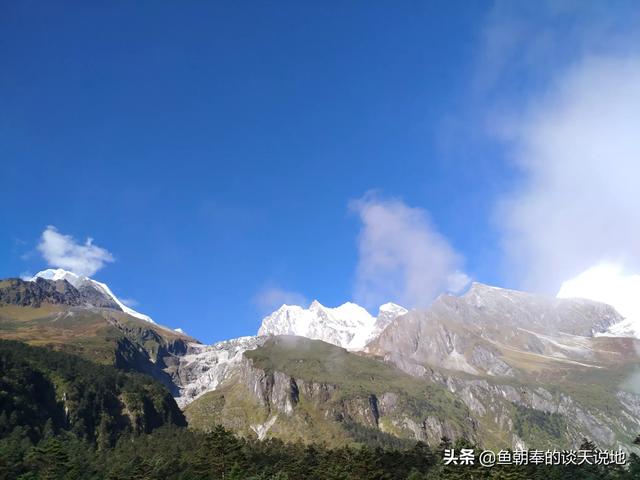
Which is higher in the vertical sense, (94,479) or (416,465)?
(416,465)

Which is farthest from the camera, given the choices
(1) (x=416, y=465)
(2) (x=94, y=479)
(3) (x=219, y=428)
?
(1) (x=416, y=465)

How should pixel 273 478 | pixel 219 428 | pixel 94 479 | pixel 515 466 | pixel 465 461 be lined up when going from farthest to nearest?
pixel 219 428 < pixel 94 479 < pixel 273 478 < pixel 515 466 < pixel 465 461

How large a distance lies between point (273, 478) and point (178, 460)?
61.7m

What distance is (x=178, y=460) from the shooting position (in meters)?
162

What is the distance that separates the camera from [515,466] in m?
102

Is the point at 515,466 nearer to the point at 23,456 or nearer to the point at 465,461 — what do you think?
the point at 465,461

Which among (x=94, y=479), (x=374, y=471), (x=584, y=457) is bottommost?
(x=94, y=479)

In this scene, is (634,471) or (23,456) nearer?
(634,471)

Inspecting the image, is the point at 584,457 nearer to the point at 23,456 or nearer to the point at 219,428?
the point at 219,428

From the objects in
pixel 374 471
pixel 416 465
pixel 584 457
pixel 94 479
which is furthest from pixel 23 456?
pixel 584 457

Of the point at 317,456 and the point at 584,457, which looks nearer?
the point at 584,457

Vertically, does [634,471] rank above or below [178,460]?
above

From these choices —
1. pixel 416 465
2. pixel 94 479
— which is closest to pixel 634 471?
pixel 416 465

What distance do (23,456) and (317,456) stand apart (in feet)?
275
